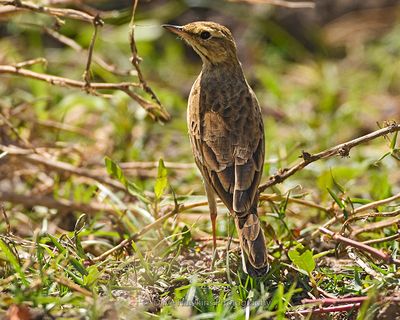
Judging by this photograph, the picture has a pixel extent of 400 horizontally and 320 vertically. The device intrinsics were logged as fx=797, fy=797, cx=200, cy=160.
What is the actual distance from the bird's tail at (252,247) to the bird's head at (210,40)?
152 centimetres

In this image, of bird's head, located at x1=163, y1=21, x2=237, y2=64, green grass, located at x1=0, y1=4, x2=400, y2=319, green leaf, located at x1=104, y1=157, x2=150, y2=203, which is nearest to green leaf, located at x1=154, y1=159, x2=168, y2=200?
green grass, located at x1=0, y1=4, x2=400, y2=319

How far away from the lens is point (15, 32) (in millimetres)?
8562

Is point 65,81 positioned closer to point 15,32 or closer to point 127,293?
point 127,293

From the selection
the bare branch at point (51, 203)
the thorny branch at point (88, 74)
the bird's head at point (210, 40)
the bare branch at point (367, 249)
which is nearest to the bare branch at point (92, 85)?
the thorny branch at point (88, 74)

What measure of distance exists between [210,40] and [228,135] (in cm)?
93

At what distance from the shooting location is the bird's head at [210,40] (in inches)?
209

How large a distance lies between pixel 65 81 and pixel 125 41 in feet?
12.2

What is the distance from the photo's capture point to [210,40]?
5316 millimetres

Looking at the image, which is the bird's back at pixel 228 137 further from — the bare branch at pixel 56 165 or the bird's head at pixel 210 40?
the bare branch at pixel 56 165

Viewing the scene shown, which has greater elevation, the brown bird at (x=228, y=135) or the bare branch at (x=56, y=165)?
the brown bird at (x=228, y=135)

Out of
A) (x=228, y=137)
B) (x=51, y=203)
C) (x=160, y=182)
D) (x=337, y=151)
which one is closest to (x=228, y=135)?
(x=228, y=137)

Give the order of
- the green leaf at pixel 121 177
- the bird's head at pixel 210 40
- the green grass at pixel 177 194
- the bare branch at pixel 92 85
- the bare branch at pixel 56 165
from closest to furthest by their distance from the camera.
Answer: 1. the green grass at pixel 177 194
2. the green leaf at pixel 121 177
3. the bare branch at pixel 92 85
4. the bird's head at pixel 210 40
5. the bare branch at pixel 56 165

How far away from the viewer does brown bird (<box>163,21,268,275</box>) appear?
4.22 meters

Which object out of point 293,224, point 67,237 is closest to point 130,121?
point 293,224
